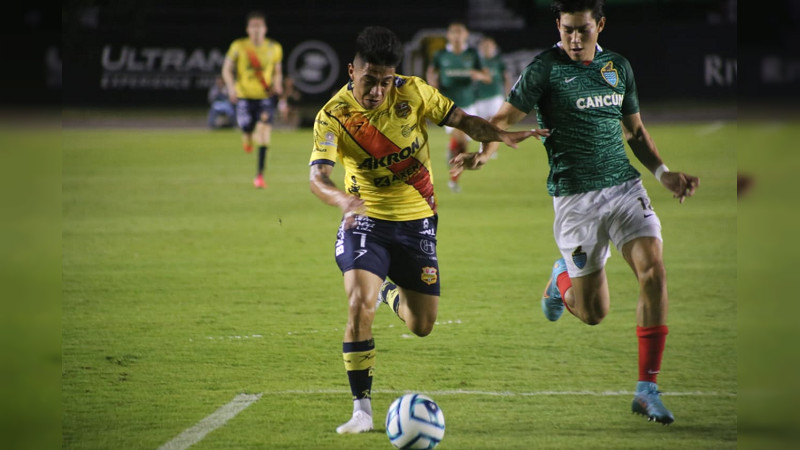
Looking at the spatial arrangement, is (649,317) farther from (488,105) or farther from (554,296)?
(488,105)

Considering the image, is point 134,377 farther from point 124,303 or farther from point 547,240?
point 547,240

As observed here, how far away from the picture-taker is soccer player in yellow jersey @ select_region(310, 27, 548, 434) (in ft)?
18.4

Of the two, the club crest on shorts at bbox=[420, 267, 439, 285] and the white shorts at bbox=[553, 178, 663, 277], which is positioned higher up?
the white shorts at bbox=[553, 178, 663, 277]

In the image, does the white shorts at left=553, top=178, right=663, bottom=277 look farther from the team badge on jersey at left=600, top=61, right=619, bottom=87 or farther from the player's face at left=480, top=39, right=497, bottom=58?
the player's face at left=480, top=39, right=497, bottom=58

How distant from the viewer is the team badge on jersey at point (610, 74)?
20.1 feet

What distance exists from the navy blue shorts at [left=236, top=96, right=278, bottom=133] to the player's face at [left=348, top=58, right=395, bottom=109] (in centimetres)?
1100

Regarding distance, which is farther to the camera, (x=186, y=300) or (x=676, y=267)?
(x=676, y=267)

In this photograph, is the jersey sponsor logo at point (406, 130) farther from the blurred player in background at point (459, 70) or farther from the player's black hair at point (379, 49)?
the blurred player in background at point (459, 70)

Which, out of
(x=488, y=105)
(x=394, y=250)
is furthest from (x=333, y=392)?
(x=488, y=105)

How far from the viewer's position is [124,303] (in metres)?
9.06

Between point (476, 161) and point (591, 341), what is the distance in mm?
2250

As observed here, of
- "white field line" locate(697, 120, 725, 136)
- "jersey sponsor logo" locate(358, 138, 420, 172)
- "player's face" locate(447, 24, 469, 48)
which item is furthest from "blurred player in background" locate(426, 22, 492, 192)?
"jersey sponsor logo" locate(358, 138, 420, 172)

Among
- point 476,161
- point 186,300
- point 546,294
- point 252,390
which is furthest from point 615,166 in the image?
point 186,300

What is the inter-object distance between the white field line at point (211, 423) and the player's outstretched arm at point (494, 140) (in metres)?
1.84
